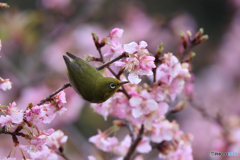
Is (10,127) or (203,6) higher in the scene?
(203,6)

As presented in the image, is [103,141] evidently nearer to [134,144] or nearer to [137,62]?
[134,144]

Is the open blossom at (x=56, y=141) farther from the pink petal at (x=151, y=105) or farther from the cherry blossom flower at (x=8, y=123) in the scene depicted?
the pink petal at (x=151, y=105)

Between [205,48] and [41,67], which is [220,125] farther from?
[41,67]

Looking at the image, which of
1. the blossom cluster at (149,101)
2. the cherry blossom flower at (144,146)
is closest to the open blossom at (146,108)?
the blossom cluster at (149,101)

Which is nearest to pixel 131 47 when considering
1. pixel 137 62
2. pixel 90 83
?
pixel 137 62

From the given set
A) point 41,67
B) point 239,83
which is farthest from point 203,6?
point 41,67
